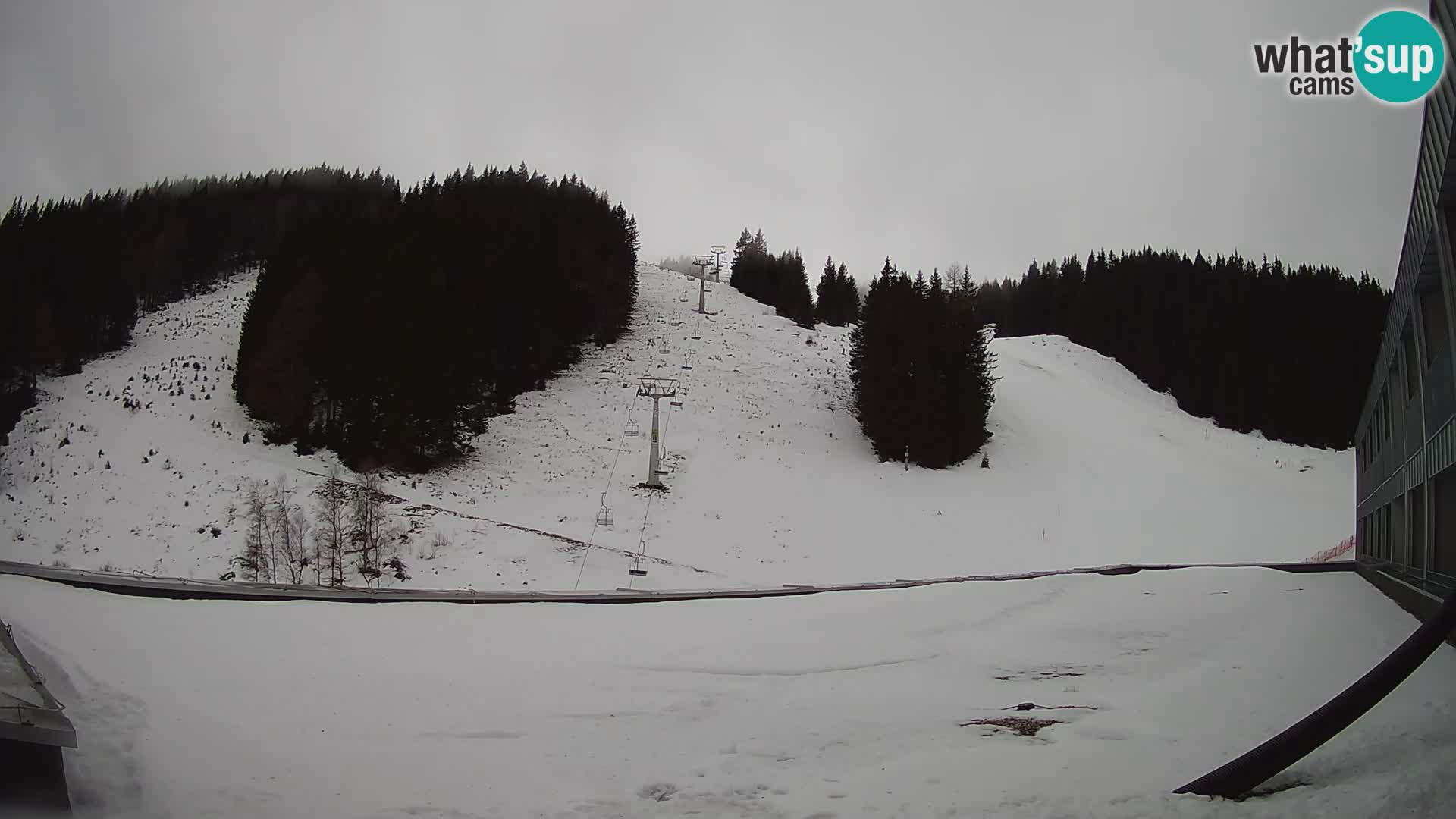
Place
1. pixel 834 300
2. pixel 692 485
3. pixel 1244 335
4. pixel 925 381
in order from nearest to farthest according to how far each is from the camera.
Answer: pixel 692 485 < pixel 925 381 < pixel 1244 335 < pixel 834 300

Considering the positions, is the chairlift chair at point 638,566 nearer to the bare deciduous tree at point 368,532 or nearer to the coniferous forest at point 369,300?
the bare deciduous tree at point 368,532

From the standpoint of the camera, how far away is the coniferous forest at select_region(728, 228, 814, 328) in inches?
2795

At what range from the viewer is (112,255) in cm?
4422

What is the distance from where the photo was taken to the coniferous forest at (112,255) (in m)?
31.8

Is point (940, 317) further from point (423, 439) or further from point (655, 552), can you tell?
point (423, 439)

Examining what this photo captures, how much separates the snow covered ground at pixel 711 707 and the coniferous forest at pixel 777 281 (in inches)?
2223

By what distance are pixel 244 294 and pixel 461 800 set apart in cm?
6555

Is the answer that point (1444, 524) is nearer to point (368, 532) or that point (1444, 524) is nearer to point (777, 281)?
point (368, 532)

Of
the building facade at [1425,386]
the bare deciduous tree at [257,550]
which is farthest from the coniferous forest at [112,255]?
the building facade at [1425,386]

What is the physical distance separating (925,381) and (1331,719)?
3409 centimetres

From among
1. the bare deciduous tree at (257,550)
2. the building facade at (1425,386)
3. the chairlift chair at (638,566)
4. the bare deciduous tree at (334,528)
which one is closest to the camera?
the building facade at (1425,386)

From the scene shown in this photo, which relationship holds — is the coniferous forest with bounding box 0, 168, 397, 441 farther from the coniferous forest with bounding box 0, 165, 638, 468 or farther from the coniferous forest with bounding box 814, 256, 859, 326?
the coniferous forest with bounding box 814, 256, 859, 326

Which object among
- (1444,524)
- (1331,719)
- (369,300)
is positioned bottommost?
(1331,719)

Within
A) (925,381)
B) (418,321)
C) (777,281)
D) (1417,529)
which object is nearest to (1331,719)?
(1417,529)
